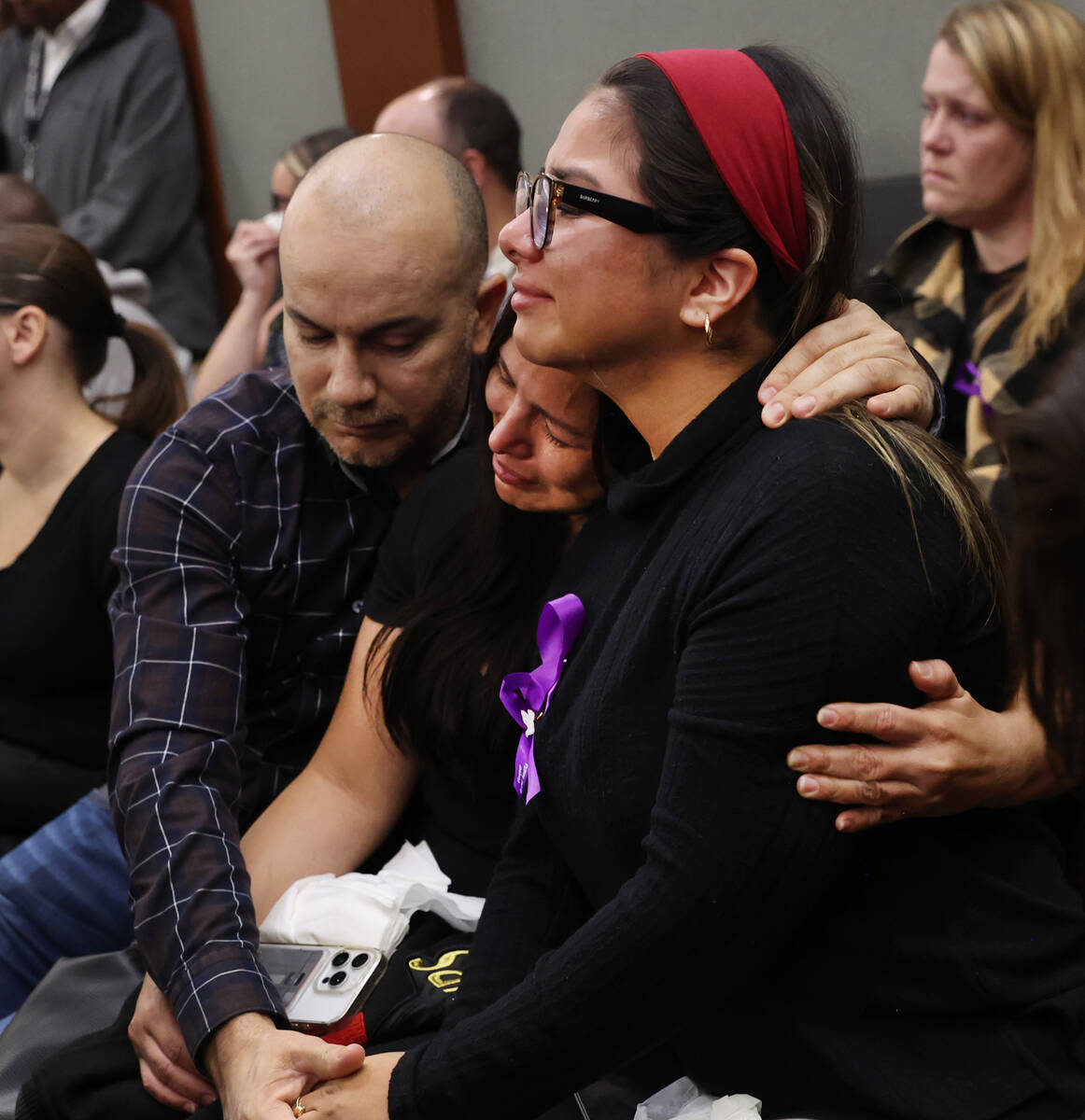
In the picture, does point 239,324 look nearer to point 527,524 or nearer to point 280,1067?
point 527,524

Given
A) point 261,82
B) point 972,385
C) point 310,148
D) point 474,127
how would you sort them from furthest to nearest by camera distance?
point 261,82 → point 310,148 → point 474,127 → point 972,385

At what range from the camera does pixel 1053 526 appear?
3.03 feet

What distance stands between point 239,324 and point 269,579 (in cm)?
235

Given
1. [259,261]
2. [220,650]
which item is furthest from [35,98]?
[220,650]

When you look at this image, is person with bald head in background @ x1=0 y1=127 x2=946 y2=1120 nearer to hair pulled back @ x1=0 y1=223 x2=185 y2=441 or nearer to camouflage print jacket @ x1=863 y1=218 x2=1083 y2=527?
hair pulled back @ x1=0 y1=223 x2=185 y2=441

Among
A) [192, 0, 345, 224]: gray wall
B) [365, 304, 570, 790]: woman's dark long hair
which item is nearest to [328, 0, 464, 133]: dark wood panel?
[192, 0, 345, 224]: gray wall

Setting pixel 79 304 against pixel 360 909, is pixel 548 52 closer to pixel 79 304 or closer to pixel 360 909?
pixel 79 304

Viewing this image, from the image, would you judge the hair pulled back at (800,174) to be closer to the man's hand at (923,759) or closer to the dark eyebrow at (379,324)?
the man's hand at (923,759)

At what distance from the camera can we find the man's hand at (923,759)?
3.35 ft

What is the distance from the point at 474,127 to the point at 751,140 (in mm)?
2432

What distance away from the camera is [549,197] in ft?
3.84

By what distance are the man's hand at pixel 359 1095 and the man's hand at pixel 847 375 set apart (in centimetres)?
65

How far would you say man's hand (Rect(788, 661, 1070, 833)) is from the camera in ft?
3.35

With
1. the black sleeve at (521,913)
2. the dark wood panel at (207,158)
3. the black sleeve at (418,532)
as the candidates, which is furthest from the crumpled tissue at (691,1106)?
the dark wood panel at (207,158)
